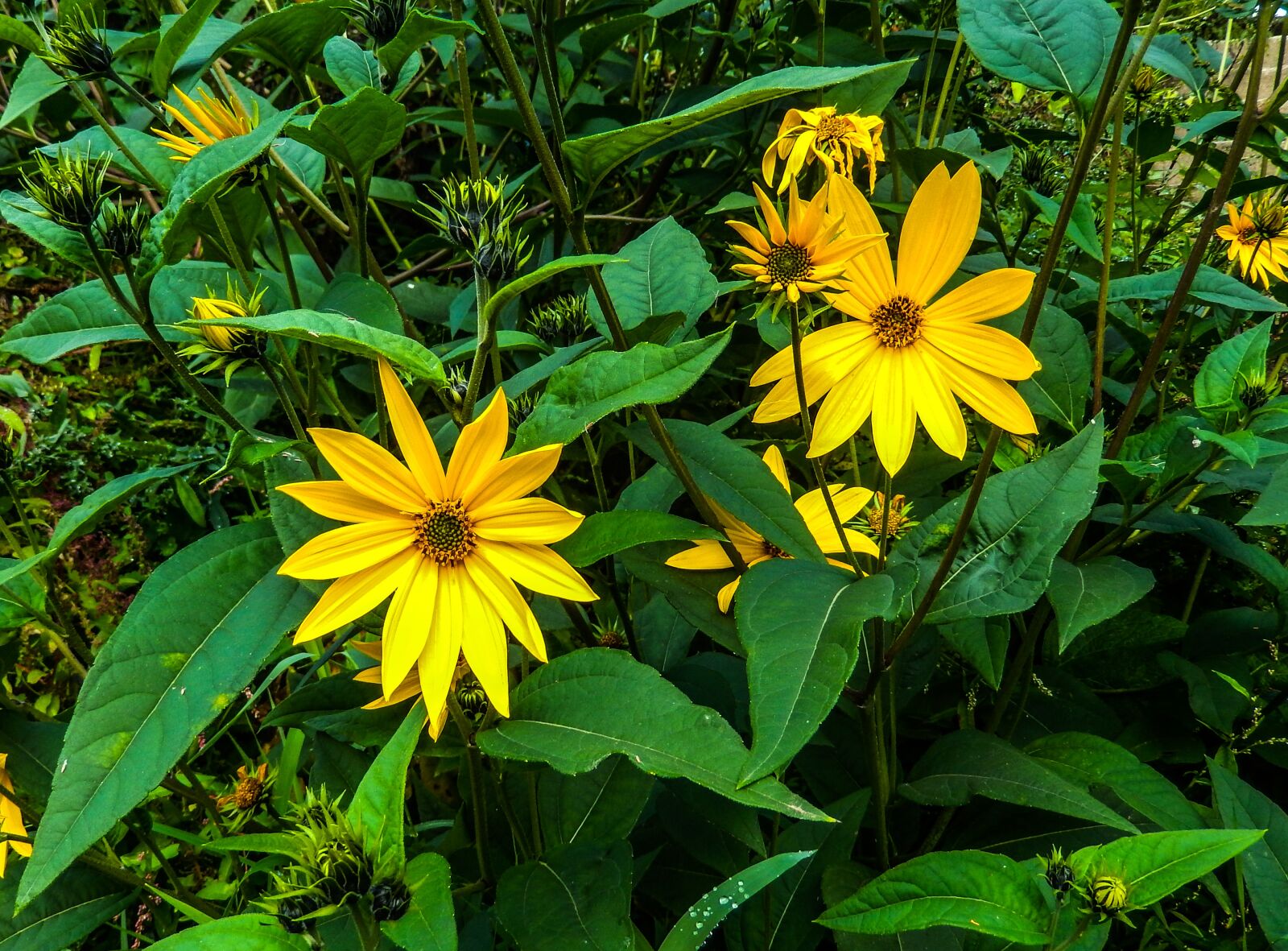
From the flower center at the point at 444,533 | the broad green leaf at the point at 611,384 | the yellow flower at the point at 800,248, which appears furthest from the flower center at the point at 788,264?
the flower center at the point at 444,533

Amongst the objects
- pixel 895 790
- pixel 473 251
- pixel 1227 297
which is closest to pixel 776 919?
pixel 895 790

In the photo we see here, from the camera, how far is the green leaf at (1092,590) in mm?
760

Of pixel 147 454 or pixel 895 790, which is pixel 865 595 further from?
pixel 147 454

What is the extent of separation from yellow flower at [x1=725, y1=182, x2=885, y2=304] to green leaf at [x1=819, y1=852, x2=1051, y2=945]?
0.46 meters

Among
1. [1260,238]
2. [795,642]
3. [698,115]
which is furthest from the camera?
[1260,238]

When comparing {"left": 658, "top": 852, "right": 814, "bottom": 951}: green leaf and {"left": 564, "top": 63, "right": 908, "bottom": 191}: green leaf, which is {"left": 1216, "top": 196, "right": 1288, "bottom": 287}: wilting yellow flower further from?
{"left": 658, "top": 852, "right": 814, "bottom": 951}: green leaf

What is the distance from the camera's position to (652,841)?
0.99 metres

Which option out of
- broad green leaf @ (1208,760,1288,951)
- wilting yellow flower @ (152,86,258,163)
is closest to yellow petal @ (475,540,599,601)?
wilting yellow flower @ (152,86,258,163)

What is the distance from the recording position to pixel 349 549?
68cm

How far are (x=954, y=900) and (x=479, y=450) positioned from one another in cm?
49

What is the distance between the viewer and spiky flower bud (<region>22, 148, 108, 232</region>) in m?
0.63

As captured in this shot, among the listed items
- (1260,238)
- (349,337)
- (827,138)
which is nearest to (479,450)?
(349,337)

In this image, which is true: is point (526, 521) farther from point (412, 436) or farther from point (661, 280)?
point (661, 280)

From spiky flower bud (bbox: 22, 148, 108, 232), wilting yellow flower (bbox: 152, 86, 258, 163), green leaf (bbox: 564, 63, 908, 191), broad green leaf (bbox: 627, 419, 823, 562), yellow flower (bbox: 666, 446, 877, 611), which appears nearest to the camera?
green leaf (bbox: 564, 63, 908, 191)
